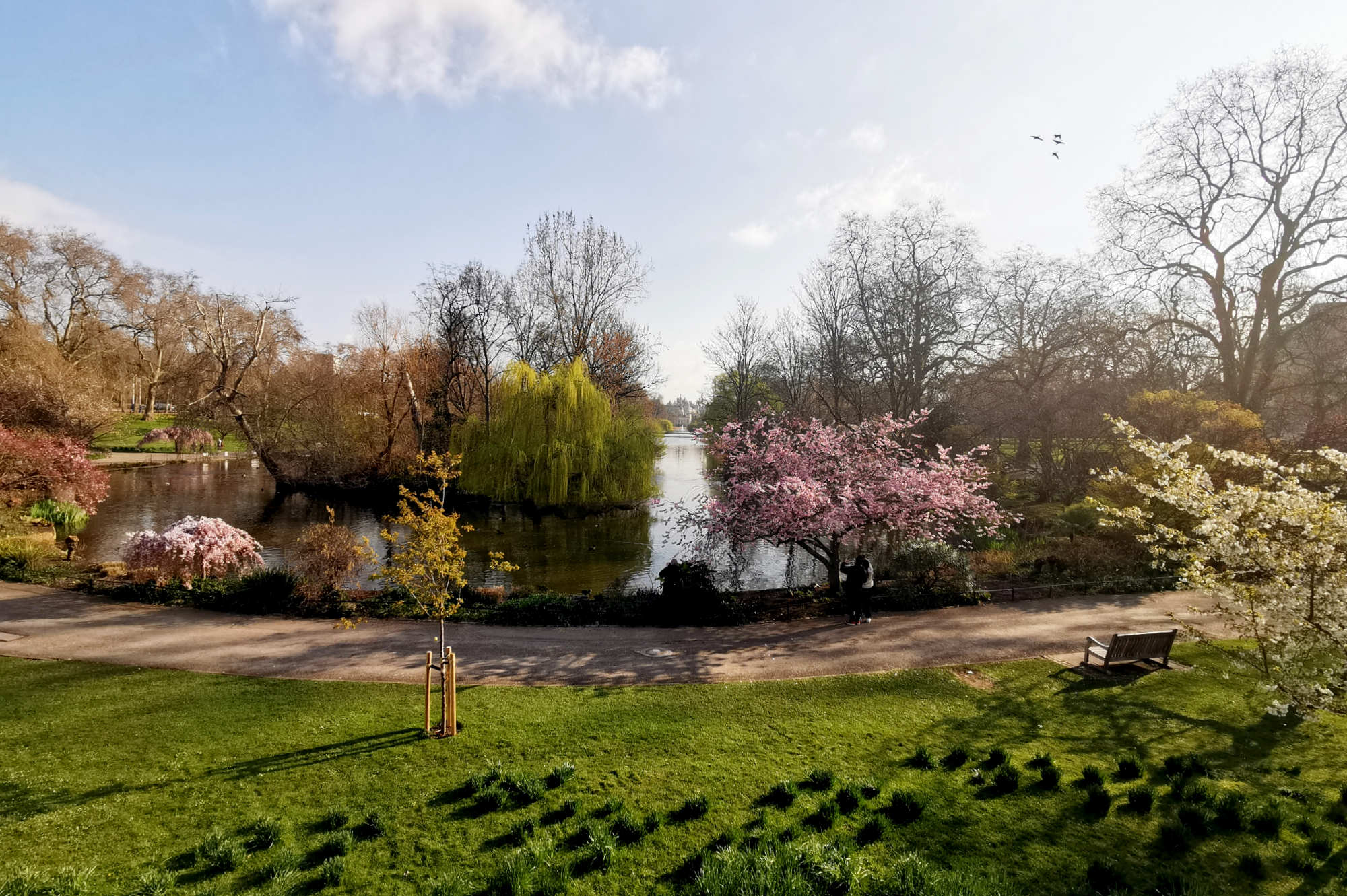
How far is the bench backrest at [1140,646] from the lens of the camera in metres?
9.14

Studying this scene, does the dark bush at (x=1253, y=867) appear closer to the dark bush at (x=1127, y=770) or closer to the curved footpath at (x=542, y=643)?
the dark bush at (x=1127, y=770)

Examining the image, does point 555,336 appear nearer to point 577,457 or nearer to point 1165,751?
point 577,457

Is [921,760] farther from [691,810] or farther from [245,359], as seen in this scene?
[245,359]

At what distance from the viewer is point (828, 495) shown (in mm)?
13031

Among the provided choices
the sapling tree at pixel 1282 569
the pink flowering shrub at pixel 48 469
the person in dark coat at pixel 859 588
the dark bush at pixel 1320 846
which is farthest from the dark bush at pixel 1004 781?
the pink flowering shrub at pixel 48 469

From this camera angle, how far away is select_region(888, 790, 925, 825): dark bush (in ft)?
17.7

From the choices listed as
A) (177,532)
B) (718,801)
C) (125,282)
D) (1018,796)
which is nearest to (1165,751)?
(1018,796)

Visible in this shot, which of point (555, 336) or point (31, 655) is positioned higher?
point (555, 336)

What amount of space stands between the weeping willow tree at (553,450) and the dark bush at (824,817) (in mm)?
22523

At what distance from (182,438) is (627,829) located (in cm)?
5802

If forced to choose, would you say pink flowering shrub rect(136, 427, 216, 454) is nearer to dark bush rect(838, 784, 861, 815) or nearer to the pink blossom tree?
the pink blossom tree

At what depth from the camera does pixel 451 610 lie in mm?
8656

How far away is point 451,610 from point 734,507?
6.61 m

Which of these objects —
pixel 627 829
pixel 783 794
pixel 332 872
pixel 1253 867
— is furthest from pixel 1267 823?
pixel 332 872
